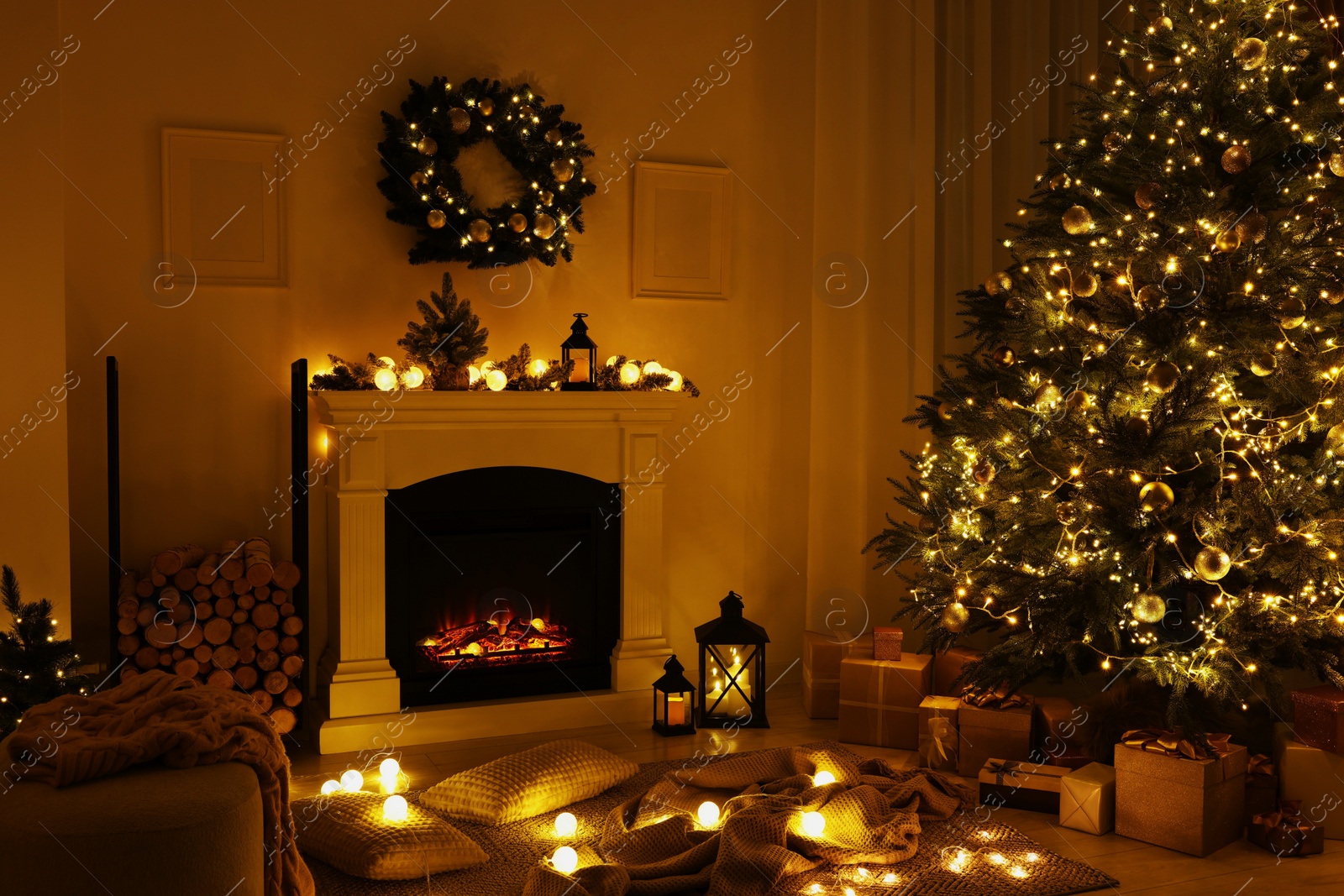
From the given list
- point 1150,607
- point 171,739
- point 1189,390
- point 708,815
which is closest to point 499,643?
point 708,815

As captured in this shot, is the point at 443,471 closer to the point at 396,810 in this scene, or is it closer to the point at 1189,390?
the point at 396,810

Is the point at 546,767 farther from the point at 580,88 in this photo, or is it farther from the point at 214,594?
the point at 580,88

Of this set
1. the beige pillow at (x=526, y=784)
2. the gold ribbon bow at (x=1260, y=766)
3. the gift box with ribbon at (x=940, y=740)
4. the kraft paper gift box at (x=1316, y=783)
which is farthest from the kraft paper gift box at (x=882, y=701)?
the kraft paper gift box at (x=1316, y=783)

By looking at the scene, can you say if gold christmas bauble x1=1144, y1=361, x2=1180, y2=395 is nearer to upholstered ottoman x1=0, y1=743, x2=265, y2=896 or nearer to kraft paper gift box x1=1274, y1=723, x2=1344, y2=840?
kraft paper gift box x1=1274, y1=723, x2=1344, y2=840

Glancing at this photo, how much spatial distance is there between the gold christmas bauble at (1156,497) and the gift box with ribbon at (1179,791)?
0.67m

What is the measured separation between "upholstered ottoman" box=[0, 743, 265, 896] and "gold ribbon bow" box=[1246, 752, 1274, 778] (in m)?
2.70

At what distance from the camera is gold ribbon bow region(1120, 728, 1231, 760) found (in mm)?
2984

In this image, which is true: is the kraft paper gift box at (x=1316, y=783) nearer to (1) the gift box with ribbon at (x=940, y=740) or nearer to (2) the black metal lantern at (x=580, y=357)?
(1) the gift box with ribbon at (x=940, y=740)

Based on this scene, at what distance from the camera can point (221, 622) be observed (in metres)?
3.57

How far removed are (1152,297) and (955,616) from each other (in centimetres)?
107

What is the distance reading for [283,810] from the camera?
2404mm

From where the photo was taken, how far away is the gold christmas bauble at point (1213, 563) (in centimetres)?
280

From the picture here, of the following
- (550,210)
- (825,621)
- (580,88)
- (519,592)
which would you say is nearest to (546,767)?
(519,592)

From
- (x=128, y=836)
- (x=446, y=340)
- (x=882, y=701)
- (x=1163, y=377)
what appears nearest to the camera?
(x=128, y=836)
